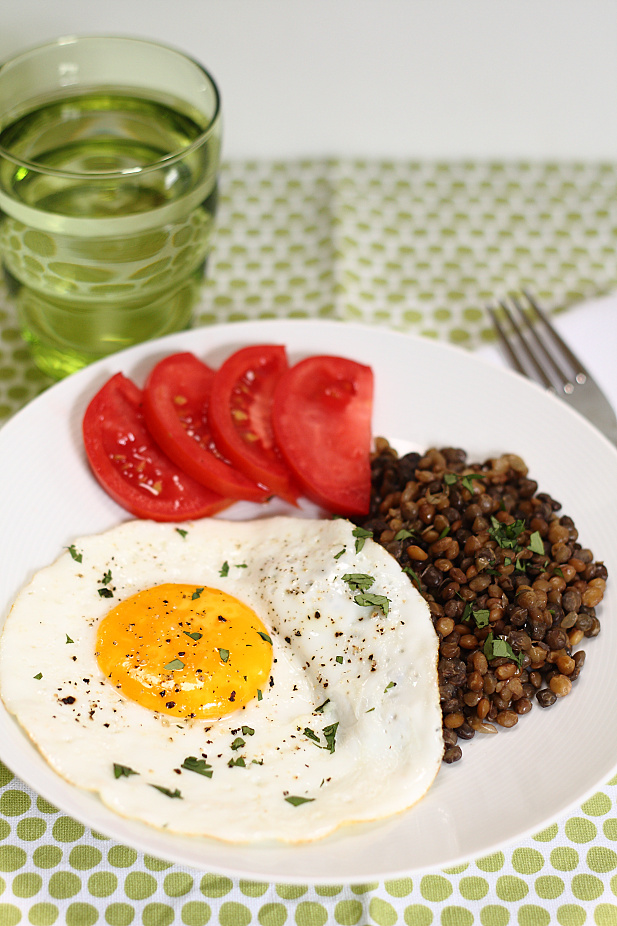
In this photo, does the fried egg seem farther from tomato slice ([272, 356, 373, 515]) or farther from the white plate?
tomato slice ([272, 356, 373, 515])

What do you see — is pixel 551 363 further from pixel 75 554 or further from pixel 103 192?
pixel 75 554

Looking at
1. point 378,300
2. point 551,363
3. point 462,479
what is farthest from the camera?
point 378,300

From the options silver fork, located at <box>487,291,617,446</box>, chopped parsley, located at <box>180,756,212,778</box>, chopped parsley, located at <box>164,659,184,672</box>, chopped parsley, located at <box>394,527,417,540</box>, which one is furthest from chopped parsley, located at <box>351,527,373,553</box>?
silver fork, located at <box>487,291,617,446</box>

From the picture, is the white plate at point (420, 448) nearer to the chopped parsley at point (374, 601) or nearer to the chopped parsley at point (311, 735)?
the chopped parsley at point (311, 735)

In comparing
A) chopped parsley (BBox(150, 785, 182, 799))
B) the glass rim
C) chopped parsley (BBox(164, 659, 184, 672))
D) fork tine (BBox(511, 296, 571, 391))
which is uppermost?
the glass rim

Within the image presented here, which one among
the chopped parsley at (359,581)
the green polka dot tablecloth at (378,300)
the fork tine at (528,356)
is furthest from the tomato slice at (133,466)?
the fork tine at (528,356)

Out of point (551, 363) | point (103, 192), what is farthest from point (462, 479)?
point (103, 192)

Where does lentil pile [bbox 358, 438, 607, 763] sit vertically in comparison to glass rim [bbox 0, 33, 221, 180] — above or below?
below
